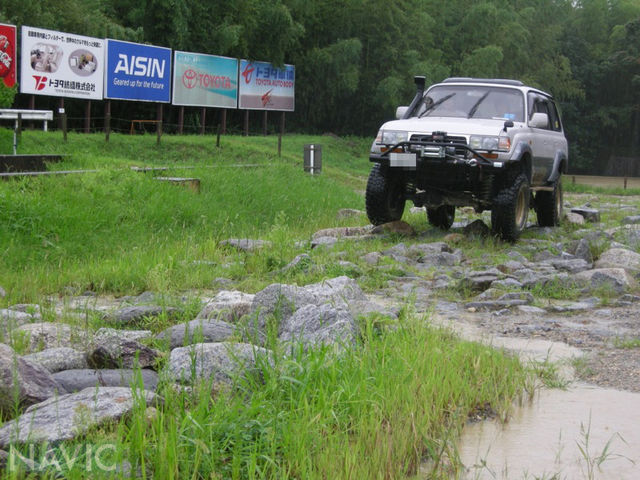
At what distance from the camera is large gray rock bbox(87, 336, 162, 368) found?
5.00 metres

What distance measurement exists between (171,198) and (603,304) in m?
6.95

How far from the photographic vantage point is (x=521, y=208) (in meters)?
12.1

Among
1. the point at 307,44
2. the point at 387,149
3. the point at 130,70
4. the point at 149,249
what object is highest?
the point at 307,44

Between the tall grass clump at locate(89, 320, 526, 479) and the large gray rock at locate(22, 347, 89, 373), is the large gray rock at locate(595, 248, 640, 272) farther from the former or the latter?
the large gray rock at locate(22, 347, 89, 373)

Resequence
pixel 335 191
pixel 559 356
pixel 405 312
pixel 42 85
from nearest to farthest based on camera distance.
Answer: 1. pixel 559 356
2. pixel 405 312
3. pixel 335 191
4. pixel 42 85

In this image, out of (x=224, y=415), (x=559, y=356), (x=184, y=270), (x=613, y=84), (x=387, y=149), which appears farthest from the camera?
(x=613, y=84)

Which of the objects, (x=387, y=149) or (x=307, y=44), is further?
(x=307, y=44)

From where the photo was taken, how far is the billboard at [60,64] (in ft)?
88.8

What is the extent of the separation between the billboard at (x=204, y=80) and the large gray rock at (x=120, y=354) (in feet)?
96.3

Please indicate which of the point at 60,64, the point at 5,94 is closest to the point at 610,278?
the point at 5,94

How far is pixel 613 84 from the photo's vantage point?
63.2 metres

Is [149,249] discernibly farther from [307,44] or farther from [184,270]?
[307,44]

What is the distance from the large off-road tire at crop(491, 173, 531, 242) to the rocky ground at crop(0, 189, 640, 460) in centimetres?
24

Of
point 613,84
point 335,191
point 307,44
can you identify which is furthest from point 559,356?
point 613,84
